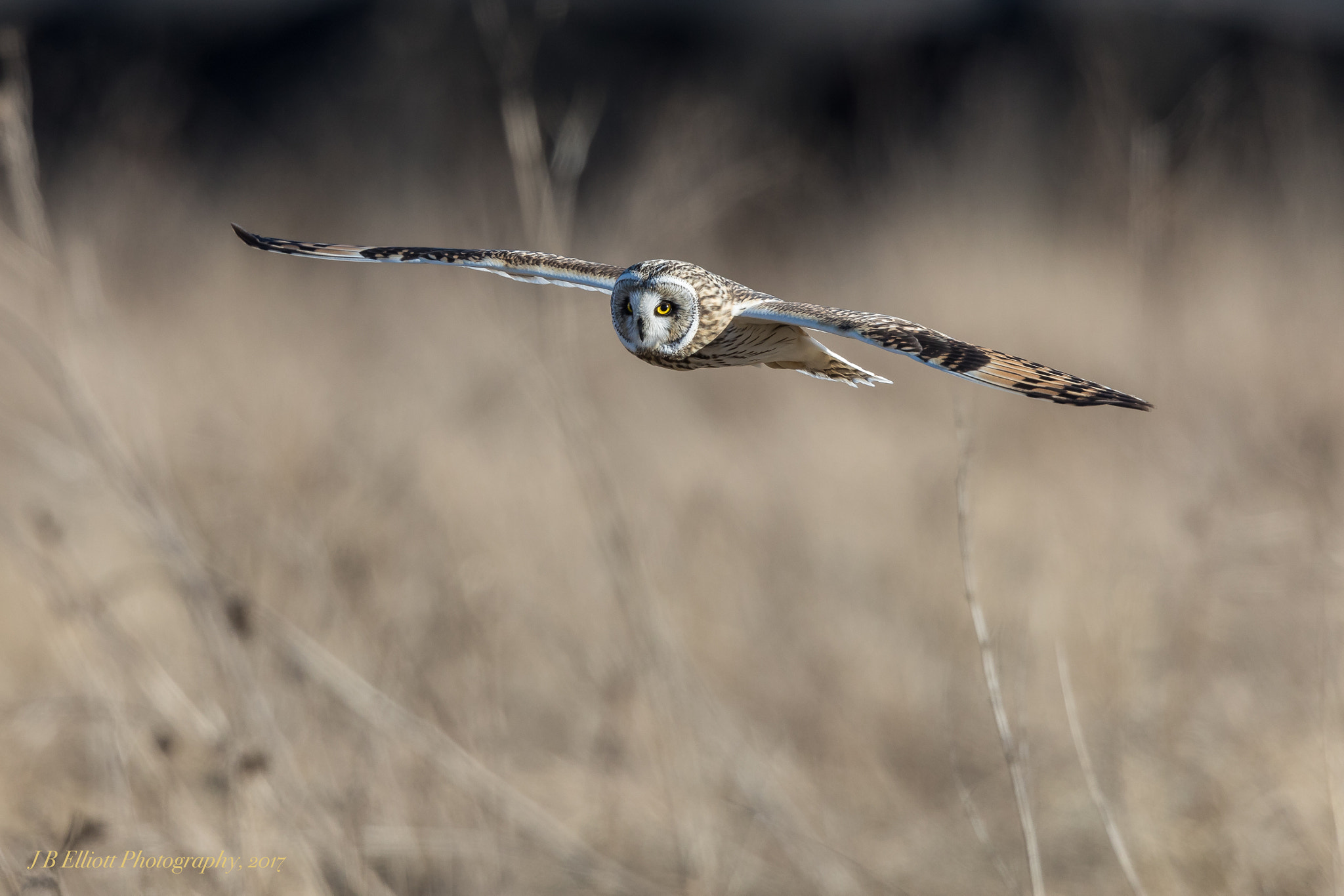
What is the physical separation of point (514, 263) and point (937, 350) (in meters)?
0.62

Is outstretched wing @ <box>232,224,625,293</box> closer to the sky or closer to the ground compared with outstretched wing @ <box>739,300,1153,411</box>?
closer to the sky

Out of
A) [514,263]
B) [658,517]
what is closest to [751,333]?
[514,263]

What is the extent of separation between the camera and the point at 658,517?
4.52 meters

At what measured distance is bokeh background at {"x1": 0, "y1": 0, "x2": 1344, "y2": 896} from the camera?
225cm

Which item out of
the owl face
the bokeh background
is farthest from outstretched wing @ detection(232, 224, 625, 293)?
the bokeh background

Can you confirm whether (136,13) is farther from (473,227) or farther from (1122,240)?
(1122,240)

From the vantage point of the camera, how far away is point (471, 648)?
2.68 meters

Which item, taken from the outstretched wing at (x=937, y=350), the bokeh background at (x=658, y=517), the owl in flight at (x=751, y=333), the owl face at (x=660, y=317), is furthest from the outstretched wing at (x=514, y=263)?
the bokeh background at (x=658, y=517)

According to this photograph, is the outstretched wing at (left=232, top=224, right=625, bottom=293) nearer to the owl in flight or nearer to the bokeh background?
the owl in flight

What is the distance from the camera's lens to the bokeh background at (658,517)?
2.25 metres

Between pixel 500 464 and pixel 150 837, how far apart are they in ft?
10.3

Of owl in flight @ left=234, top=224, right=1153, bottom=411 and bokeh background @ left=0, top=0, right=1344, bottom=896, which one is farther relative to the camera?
bokeh background @ left=0, top=0, right=1344, bottom=896

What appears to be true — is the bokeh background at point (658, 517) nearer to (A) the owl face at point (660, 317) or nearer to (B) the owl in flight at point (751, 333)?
(B) the owl in flight at point (751, 333)

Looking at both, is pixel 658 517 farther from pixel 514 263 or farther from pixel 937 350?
pixel 937 350
